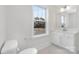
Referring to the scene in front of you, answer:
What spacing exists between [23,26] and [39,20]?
239 millimetres

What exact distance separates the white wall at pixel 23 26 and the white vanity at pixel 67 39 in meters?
0.09

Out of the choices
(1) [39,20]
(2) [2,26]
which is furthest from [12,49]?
(1) [39,20]

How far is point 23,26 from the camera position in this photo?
4.25 feet

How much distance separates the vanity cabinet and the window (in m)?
0.17

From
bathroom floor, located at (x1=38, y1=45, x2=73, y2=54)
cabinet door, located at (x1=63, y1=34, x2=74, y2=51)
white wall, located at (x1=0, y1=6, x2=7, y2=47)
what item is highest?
white wall, located at (x1=0, y1=6, x2=7, y2=47)

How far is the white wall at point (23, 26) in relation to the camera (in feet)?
4.14

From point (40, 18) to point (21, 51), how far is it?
52cm

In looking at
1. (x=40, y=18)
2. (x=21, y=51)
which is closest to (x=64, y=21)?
(x=40, y=18)

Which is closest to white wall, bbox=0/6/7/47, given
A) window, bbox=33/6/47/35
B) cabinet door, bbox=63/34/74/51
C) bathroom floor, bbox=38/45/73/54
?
A: window, bbox=33/6/47/35

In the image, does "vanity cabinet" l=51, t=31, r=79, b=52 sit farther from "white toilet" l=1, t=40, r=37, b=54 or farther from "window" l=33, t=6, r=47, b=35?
"white toilet" l=1, t=40, r=37, b=54

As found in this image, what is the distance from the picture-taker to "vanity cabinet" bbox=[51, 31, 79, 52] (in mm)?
1266

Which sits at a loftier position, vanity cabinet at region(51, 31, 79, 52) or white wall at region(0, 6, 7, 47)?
white wall at region(0, 6, 7, 47)

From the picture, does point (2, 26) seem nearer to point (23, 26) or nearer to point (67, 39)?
point (23, 26)
